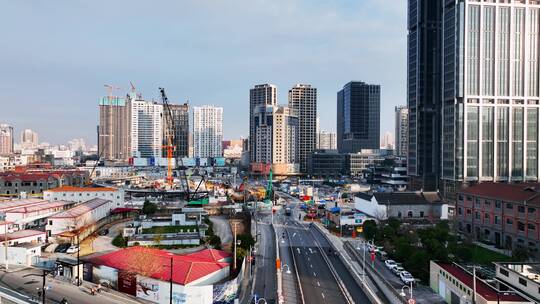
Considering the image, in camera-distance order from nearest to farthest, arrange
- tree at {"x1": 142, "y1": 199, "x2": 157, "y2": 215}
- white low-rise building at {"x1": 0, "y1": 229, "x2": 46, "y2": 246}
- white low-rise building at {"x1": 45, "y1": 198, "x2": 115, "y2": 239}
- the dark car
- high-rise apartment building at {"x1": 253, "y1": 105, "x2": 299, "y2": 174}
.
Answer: white low-rise building at {"x1": 0, "y1": 229, "x2": 46, "y2": 246} → the dark car → white low-rise building at {"x1": 45, "y1": 198, "x2": 115, "y2": 239} → tree at {"x1": 142, "y1": 199, "x2": 157, "y2": 215} → high-rise apartment building at {"x1": 253, "y1": 105, "x2": 299, "y2": 174}

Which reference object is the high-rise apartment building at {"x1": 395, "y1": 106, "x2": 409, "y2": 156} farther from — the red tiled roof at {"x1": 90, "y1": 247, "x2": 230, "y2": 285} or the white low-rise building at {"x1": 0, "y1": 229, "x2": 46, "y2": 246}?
the red tiled roof at {"x1": 90, "y1": 247, "x2": 230, "y2": 285}

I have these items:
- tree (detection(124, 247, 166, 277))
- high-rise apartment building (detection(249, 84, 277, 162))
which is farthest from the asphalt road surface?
high-rise apartment building (detection(249, 84, 277, 162))

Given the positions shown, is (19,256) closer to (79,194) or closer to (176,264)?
(176,264)

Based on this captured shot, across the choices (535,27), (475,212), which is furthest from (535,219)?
(535,27)

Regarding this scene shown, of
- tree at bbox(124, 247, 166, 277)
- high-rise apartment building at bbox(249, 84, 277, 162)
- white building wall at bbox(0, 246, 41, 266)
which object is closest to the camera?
tree at bbox(124, 247, 166, 277)

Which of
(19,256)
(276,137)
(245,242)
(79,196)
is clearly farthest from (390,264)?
(276,137)

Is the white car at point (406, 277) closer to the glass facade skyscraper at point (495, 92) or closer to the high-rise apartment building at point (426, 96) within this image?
the glass facade skyscraper at point (495, 92)

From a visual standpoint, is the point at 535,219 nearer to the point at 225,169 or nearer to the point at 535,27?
the point at 535,27
